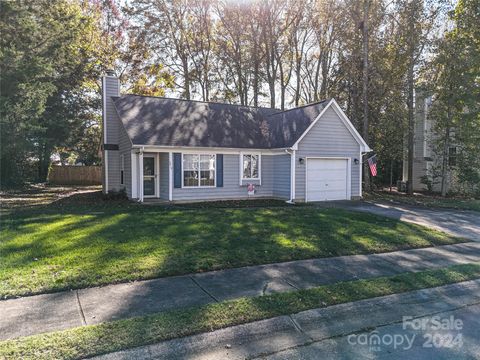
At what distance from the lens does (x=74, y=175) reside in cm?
3141

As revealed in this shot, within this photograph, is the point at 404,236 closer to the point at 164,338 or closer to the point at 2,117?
the point at 164,338

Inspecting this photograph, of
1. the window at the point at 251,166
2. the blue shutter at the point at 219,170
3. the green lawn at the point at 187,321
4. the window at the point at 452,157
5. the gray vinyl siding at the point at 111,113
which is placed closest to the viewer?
the green lawn at the point at 187,321

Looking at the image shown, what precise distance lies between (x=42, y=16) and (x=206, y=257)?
21.5 metres

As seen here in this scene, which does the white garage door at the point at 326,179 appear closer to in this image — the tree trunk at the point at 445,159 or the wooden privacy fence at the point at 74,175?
the tree trunk at the point at 445,159

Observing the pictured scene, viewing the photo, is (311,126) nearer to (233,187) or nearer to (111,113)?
(233,187)

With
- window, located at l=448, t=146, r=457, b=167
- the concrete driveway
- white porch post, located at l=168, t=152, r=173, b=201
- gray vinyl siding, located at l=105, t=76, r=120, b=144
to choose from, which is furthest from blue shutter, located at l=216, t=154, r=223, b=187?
window, located at l=448, t=146, r=457, b=167

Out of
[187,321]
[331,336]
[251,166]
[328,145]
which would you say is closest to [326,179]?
[328,145]

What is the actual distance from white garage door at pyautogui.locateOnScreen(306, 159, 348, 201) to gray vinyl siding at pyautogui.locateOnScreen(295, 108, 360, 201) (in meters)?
0.36

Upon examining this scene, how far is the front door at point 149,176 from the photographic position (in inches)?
646

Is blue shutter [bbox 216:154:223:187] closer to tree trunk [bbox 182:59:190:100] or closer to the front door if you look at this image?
the front door

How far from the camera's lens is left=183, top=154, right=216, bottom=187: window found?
15695mm

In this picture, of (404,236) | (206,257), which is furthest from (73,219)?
(404,236)

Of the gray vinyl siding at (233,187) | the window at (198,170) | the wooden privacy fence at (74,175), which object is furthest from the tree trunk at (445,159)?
the wooden privacy fence at (74,175)

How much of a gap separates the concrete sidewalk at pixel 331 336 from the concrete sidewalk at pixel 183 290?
0.87m
